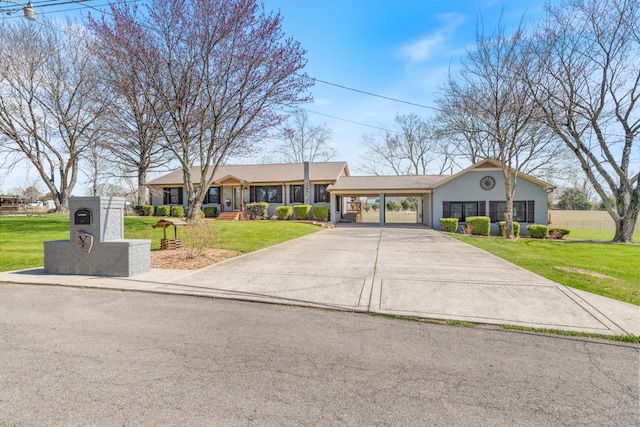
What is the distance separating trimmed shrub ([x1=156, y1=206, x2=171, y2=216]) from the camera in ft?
96.1

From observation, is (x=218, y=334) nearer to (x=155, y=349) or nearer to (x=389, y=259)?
(x=155, y=349)

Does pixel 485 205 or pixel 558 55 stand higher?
pixel 558 55

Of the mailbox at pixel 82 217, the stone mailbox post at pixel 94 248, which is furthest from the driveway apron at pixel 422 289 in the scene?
the mailbox at pixel 82 217

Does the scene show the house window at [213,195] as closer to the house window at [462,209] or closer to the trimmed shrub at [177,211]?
the trimmed shrub at [177,211]

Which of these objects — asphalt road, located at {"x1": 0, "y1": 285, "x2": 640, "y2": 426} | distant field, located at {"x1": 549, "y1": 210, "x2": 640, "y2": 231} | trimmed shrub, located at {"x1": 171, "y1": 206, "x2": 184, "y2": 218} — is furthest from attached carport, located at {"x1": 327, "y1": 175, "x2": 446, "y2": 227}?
asphalt road, located at {"x1": 0, "y1": 285, "x2": 640, "y2": 426}

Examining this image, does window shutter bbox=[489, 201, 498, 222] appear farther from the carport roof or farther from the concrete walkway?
the concrete walkway

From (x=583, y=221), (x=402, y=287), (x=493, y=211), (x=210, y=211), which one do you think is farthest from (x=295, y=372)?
(x=583, y=221)

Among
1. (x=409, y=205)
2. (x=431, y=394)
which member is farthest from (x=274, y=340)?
(x=409, y=205)

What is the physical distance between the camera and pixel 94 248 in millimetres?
7219

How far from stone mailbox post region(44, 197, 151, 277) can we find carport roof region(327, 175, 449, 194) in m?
18.8

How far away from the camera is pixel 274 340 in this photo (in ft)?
12.6

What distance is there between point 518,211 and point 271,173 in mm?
19751

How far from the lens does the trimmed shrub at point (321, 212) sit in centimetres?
2508

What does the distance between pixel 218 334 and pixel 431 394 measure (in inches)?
98.7
